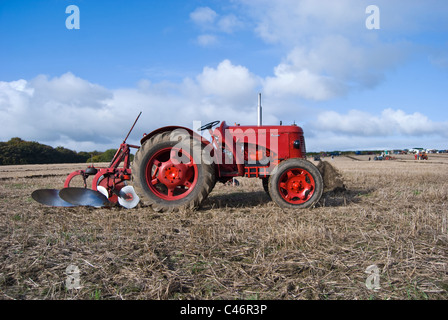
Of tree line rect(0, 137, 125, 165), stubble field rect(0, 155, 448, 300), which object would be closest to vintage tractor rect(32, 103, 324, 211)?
stubble field rect(0, 155, 448, 300)

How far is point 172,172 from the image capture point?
5059 mm

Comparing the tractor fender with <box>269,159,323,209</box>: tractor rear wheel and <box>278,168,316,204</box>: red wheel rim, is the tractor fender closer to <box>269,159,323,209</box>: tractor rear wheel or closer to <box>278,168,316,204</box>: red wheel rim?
<box>269,159,323,209</box>: tractor rear wheel

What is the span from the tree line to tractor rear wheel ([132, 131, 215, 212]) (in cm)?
2921

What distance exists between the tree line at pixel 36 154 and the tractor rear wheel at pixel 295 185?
30201 mm

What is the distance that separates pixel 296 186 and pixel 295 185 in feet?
0.08

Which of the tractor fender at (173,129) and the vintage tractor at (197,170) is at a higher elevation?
the tractor fender at (173,129)

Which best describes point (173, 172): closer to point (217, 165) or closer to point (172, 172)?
point (172, 172)

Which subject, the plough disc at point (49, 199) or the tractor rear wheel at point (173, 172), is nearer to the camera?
the tractor rear wheel at point (173, 172)

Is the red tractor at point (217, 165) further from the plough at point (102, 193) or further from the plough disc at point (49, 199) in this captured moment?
the plough disc at point (49, 199)

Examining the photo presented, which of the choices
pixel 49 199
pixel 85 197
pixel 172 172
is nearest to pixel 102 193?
pixel 85 197

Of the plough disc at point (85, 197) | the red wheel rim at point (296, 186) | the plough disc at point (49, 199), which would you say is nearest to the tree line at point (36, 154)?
the plough disc at point (49, 199)

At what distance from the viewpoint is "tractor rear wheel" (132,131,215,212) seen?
4.89 metres

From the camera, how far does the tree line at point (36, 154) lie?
32812 mm
